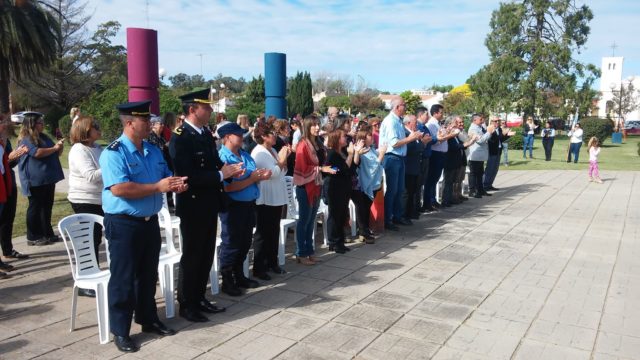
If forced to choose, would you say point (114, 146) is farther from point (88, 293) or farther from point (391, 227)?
point (391, 227)

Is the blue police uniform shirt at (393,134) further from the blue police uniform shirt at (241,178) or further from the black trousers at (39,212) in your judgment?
the black trousers at (39,212)

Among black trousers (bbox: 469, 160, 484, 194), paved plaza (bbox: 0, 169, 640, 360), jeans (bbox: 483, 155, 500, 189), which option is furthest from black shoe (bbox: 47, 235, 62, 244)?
jeans (bbox: 483, 155, 500, 189)

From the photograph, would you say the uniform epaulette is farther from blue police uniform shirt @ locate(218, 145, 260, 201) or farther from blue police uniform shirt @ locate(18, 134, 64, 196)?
blue police uniform shirt @ locate(18, 134, 64, 196)

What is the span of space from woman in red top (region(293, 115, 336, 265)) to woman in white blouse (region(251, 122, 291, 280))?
0.31 m

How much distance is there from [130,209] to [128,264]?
42cm

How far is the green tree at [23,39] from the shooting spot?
81.1ft

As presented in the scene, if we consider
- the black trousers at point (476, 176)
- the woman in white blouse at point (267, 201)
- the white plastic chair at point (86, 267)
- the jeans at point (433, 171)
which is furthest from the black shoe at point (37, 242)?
the black trousers at point (476, 176)

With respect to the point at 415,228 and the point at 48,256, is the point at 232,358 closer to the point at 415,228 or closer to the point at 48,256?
the point at 48,256

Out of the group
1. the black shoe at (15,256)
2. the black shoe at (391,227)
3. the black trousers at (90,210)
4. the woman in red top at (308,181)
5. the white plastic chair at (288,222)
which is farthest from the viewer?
the black shoe at (391,227)

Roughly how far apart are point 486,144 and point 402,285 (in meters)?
6.47

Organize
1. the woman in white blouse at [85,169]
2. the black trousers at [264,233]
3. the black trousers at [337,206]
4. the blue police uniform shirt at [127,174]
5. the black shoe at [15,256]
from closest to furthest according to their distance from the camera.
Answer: the blue police uniform shirt at [127,174] < the woman in white blouse at [85,169] < the black trousers at [264,233] < the black shoe at [15,256] < the black trousers at [337,206]

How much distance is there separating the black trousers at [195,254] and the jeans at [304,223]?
5.40 ft

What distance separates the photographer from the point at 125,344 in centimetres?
365

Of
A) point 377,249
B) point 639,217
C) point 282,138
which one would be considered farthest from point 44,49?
point 639,217
